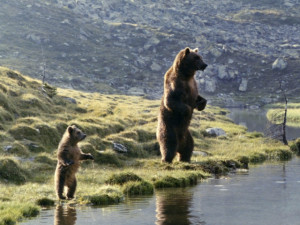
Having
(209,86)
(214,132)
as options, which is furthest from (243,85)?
(214,132)

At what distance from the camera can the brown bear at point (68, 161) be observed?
14.0 meters

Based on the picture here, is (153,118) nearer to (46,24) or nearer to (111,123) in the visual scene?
(111,123)

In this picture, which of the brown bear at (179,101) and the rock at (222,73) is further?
the rock at (222,73)

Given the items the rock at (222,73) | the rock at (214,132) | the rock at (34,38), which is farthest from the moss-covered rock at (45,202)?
the rock at (222,73)

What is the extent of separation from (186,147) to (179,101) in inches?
104

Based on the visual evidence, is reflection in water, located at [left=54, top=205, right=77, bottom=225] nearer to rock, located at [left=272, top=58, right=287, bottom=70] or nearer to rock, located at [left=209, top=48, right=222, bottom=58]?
rock, located at [left=272, top=58, right=287, bottom=70]

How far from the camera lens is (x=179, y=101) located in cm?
1883

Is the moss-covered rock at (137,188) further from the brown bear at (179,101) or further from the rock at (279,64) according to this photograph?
the rock at (279,64)

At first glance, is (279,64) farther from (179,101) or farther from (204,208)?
(204,208)

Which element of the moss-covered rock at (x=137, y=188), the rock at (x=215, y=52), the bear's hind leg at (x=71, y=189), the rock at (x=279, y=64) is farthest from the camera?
the rock at (x=215, y=52)

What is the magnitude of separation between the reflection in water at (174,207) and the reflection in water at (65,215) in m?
1.92

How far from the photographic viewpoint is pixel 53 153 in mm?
23906

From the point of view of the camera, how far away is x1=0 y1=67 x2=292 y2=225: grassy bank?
15.0m

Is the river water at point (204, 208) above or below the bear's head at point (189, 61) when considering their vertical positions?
below
